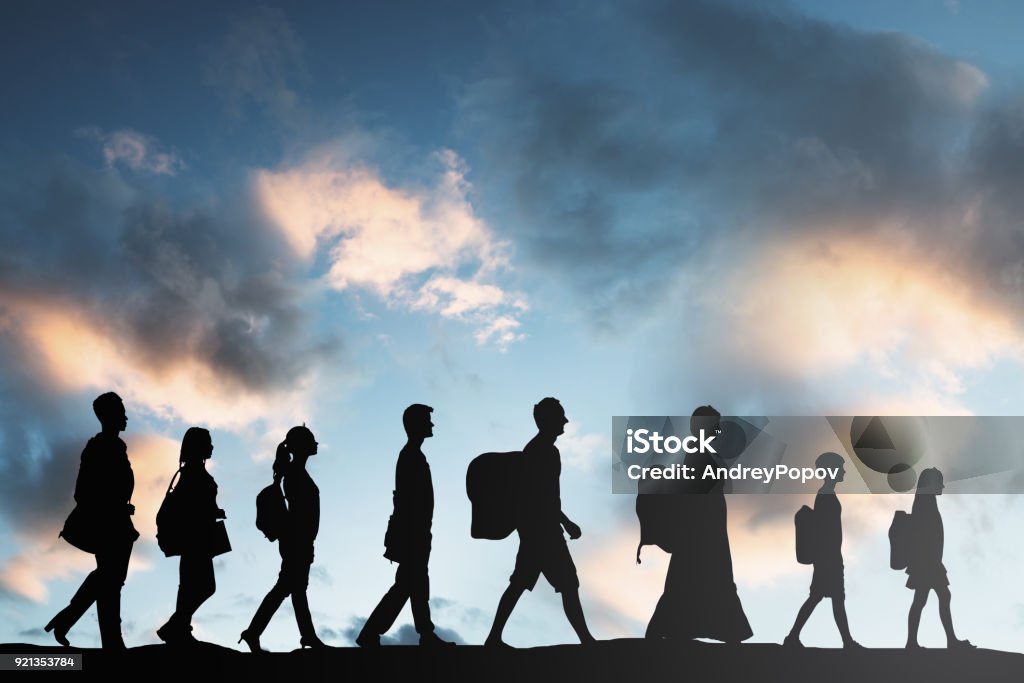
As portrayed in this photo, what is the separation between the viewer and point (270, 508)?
13125 millimetres

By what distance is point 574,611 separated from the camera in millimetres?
12453

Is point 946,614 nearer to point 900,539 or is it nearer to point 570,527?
point 900,539

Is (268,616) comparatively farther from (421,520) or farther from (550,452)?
(550,452)

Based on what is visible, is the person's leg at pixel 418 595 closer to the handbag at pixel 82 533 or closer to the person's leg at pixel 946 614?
the handbag at pixel 82 533

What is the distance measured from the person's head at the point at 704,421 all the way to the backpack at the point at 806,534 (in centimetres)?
300

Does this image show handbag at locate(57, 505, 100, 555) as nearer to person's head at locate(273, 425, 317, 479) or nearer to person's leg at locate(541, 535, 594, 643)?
Answer: person's head at locate(273, 425, 317, 479)

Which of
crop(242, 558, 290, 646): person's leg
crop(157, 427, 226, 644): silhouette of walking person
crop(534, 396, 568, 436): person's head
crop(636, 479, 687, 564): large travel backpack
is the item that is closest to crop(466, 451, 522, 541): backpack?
crop(534, 396, 568, 436): person's head

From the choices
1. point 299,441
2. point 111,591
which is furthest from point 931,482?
point 111,591

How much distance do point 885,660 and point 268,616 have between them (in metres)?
7.74

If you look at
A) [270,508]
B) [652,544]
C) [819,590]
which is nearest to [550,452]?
[652,544]

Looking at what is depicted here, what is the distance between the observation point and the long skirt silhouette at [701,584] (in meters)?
12.4

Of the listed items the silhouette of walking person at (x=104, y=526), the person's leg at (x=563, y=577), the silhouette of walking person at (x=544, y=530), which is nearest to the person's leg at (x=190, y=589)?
the silhouette of walking person at (x=104, y=526)

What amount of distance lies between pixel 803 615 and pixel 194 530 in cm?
837

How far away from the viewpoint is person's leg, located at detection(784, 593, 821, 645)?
14062 mm
